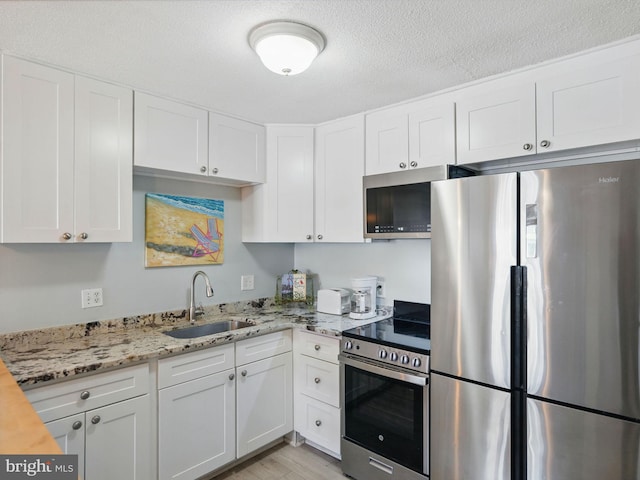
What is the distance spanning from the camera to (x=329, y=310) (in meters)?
2.86

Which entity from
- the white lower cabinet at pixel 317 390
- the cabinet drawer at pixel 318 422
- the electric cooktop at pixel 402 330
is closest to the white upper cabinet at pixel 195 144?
the white lower cabinet at pixel 317 390

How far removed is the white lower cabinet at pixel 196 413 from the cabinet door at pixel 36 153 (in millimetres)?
927

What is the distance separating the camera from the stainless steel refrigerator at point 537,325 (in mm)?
1423

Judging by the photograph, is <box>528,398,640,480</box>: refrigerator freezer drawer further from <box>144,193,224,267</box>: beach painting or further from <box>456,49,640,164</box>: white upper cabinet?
<box>144,193,224,267</box>: beach painting

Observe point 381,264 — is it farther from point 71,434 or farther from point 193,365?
point 71,434

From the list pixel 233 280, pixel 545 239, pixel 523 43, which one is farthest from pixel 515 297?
pixel 233 280

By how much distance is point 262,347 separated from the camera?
8.16 ft

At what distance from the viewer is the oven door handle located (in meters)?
1.95

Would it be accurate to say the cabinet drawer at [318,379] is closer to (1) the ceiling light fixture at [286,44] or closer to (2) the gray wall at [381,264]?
(2) the gray wall at [381,264]

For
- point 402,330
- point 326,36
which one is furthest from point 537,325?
point 326,36

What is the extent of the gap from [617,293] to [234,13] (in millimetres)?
1800

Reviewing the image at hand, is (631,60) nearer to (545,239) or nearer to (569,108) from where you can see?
(569,108)

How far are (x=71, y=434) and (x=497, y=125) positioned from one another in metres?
2.57

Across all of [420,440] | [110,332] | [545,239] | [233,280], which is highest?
[545,239]
